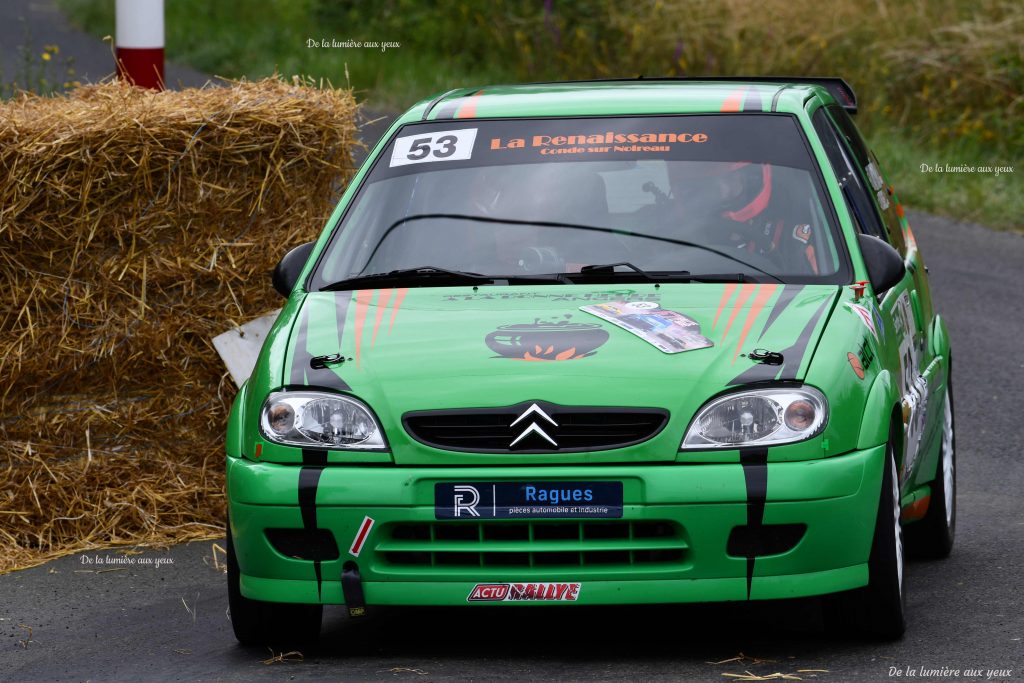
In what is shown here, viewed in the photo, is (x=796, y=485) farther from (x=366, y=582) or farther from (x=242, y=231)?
(x=242, y=231)

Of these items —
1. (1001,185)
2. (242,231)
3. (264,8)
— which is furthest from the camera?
(264,8)

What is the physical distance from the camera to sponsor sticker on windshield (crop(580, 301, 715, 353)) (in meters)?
5.11

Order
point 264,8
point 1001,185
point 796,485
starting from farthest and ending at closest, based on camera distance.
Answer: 1. point 264,8
2. point 1001,185
3. point 796,485

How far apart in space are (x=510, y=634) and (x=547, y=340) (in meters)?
1.00

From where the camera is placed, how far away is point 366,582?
502 cm

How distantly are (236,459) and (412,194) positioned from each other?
4.48 ft

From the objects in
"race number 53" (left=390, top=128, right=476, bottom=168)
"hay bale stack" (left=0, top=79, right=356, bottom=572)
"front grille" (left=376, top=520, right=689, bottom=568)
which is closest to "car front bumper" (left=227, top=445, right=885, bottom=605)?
"front grille" (left=376, top=520, right=689, bottom=568)

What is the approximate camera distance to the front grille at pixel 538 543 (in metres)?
4.91

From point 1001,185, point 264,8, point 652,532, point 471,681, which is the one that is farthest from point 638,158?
point 264,8

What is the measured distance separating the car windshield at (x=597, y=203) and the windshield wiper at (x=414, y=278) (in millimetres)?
53

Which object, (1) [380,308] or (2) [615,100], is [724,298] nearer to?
(1) [380,308]

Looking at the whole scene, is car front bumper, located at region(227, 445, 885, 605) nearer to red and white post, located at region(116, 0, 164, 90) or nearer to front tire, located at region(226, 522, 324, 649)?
front tire, located at region(226, 522, 324, 649)

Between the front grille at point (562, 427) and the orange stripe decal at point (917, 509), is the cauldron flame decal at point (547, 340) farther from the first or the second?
the orange stripe decal at point (917, 509)

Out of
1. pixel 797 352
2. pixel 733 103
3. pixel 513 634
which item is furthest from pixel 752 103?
pixel 513 634
